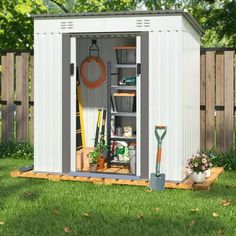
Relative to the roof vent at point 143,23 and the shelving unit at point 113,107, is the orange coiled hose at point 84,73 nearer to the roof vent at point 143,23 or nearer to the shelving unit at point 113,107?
the shelving unit at point 113,107

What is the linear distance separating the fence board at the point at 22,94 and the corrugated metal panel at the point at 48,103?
7.18ft

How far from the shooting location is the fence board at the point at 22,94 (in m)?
11.7

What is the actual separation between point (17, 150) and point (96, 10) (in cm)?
681

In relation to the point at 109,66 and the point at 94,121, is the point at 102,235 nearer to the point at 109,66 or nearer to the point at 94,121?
the point at 109,66

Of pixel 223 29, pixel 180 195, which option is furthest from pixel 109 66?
pixel 223 29

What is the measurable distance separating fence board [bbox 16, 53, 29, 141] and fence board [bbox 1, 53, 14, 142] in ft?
0.46

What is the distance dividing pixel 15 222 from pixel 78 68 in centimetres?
466

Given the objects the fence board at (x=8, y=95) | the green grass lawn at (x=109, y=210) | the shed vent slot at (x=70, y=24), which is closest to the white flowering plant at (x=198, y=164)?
the green grass lawn at (x=109, y=210)

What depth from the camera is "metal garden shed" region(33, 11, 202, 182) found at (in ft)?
28.6

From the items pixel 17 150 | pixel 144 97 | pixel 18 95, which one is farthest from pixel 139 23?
pixel 17 150

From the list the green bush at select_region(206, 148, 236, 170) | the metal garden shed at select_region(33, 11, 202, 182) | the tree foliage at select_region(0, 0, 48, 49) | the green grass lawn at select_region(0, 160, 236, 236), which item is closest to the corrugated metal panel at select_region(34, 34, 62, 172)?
the metal garden shed at select_region(33, 11, 202, 182)

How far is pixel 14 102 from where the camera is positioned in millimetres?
11875

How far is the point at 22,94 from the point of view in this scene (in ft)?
38.4

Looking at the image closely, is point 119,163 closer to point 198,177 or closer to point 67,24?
point 198,177
